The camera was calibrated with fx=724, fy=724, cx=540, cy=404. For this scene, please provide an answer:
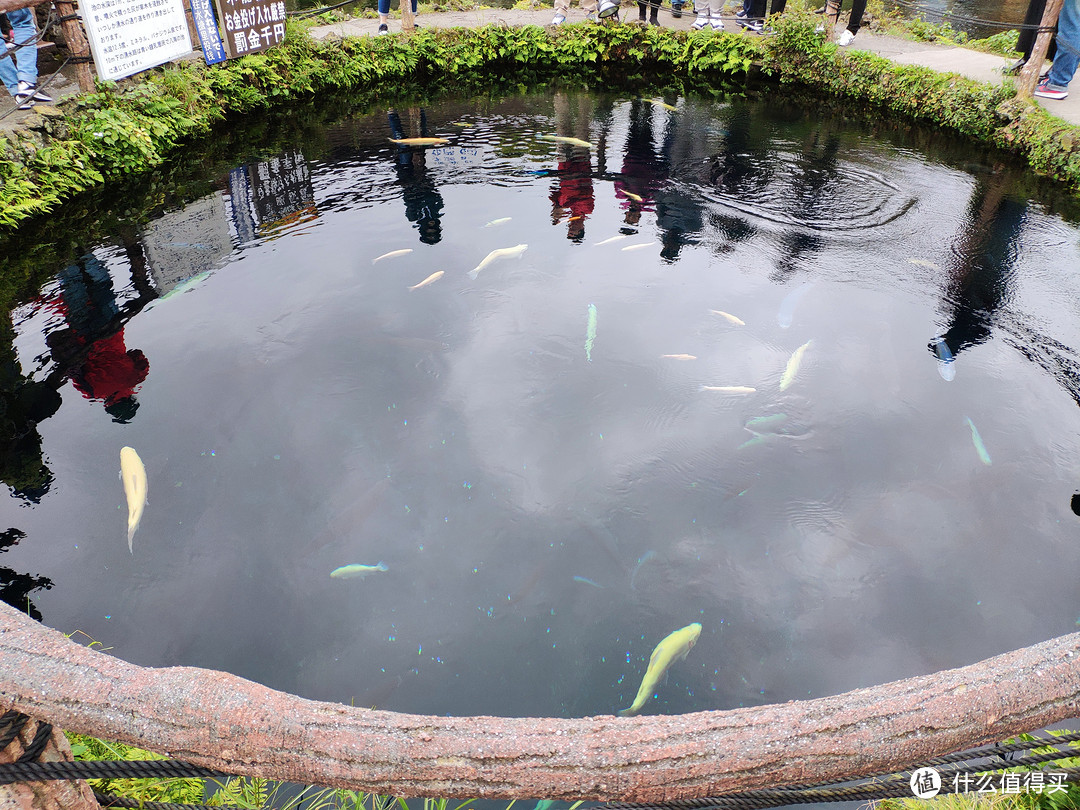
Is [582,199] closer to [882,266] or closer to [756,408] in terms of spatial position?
[882,266]

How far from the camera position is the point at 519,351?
18.4 feet

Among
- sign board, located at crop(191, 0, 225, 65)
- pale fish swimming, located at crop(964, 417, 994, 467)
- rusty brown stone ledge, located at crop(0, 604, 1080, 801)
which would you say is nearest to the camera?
rusty brown stone ledge, located at crop(0, 604, 1080, 801)

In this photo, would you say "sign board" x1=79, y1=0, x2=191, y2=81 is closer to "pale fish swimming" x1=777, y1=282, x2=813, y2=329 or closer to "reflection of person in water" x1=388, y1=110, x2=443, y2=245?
"reflection of person in water" x1=388, y1=110, x2=443, y2=245

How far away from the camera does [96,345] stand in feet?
18.5

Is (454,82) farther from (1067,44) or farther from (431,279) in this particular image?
(1067,44)

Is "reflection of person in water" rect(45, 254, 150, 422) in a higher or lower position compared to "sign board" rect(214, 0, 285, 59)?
lower

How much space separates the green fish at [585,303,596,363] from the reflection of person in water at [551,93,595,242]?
1551mm

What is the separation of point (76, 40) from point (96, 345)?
4.60 meters

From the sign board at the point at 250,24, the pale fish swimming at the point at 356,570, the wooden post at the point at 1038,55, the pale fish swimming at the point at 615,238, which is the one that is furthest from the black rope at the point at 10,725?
the wooden post at the point at 1038,55

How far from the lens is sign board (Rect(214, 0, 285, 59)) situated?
10164 mm

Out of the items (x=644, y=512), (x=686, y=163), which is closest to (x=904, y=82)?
(x=686, y=163)

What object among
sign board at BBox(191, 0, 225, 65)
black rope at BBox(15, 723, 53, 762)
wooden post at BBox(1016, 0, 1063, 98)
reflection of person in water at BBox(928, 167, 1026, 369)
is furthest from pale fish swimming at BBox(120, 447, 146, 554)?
wooden post at BBox(1016, 0, 1063, 98)

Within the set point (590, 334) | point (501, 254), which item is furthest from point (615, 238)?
point (590, 334)

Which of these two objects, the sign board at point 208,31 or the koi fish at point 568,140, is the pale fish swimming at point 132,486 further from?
the sign board at point 208,31
